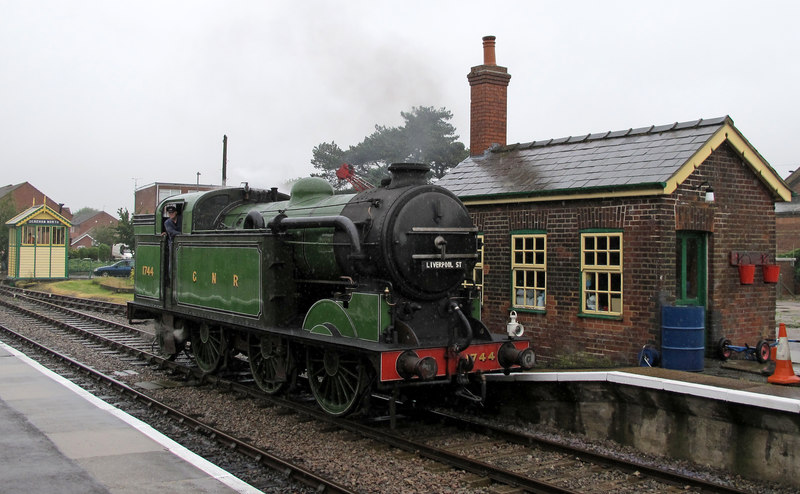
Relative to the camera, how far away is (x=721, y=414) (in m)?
6.52

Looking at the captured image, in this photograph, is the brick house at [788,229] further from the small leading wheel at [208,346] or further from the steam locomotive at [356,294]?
the steam locomotive at [356,294]

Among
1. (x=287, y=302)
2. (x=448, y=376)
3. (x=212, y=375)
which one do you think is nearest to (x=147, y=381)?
(x=212, y=375)

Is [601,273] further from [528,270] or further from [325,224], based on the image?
[325,224]

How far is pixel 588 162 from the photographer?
10781 millimetres

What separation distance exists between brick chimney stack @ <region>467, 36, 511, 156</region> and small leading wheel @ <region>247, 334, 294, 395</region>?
256 inches

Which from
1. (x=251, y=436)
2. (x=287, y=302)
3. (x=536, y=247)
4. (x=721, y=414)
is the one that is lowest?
(x=251, y=436)

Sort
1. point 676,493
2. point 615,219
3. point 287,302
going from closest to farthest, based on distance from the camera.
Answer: point 676,493, point 287,302, point 615,219

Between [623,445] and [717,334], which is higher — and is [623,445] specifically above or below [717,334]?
below

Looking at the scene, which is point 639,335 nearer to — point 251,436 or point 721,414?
point 721,414

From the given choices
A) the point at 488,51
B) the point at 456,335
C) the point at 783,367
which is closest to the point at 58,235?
the point at 488,51

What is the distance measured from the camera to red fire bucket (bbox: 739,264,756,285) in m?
10.1

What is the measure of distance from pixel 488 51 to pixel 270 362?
758 centimetres

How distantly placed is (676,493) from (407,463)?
231 cm

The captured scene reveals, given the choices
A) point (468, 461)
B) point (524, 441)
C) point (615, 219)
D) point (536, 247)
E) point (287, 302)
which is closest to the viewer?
point (468, 461)
